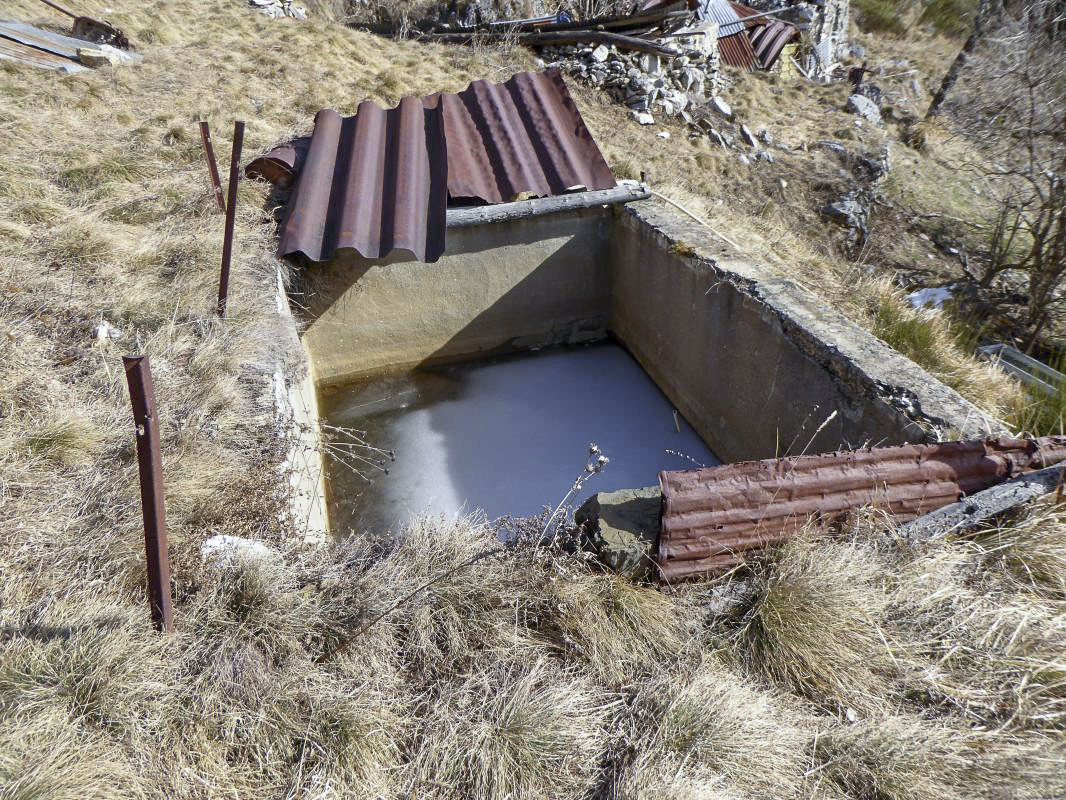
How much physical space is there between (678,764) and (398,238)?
4.00 meters

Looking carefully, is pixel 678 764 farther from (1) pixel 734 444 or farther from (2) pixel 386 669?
(1) pixel 734 444

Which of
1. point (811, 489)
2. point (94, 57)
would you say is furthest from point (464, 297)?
point (94, 57)

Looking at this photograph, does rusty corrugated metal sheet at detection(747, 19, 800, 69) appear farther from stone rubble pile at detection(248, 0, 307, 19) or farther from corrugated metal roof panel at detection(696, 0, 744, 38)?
stone rubble pile at detection(248, 0, 307, 19)

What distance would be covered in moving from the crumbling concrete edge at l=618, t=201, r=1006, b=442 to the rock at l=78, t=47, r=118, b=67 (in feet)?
23.2

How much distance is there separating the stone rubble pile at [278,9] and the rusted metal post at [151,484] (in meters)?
11.2

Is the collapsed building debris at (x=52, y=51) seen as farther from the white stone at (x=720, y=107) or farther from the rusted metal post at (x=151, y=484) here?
the white stone at (x=720, y=107)

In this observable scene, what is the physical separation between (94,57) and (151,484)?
322 inches

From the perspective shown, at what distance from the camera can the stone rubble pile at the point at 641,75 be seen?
10.1m

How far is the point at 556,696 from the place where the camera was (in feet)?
6.94

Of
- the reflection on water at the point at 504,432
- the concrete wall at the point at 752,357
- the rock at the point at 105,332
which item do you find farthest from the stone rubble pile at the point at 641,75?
the rock at the point at 105,332

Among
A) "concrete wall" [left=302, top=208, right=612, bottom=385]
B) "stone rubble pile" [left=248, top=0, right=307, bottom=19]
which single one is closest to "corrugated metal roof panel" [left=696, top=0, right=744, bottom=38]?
"stone rubble pile" [left=248, top=0, right=307, bottom=19]

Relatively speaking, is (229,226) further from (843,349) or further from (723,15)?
(723,15)

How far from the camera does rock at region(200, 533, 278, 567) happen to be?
2402 millimetres

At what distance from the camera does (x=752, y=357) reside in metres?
4.24
